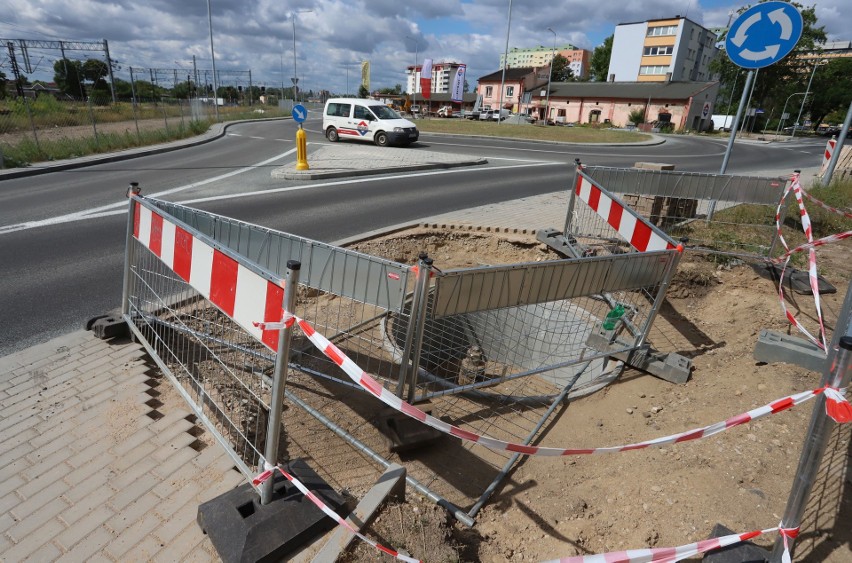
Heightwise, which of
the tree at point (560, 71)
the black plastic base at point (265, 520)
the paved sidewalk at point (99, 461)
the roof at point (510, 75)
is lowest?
the paved sidewalk at point (99, 461)

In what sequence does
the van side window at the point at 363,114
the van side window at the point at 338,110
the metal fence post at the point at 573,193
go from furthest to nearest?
the van side window at the point at 338,110 < the van side window at the point at 363,114 < the metal fence post at the point at 573,193

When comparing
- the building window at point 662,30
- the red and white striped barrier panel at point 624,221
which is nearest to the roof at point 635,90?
the building window at point 662,30

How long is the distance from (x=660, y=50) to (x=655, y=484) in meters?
88.3

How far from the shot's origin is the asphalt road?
523 centimetres

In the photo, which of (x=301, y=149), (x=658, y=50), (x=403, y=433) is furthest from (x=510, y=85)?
(x=403, y=433)

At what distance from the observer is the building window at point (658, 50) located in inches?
2896

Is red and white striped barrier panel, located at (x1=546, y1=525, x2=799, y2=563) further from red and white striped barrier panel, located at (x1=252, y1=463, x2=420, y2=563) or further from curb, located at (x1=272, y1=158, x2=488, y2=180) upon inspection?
curb, located at (x1=272, y1=158, x2=488, y2=180)

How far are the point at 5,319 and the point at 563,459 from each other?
5.34 meters

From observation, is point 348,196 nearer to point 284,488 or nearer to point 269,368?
point 269,368

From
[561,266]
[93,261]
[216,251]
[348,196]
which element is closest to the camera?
[216,251]

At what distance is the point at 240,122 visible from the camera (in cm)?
3594

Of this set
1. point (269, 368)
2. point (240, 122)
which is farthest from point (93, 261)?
point (240, 122)

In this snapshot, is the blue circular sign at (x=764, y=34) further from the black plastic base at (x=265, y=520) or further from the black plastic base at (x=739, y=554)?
the black plastic base at (x=265, y=520)

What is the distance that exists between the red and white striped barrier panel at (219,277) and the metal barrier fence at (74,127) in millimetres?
14027
